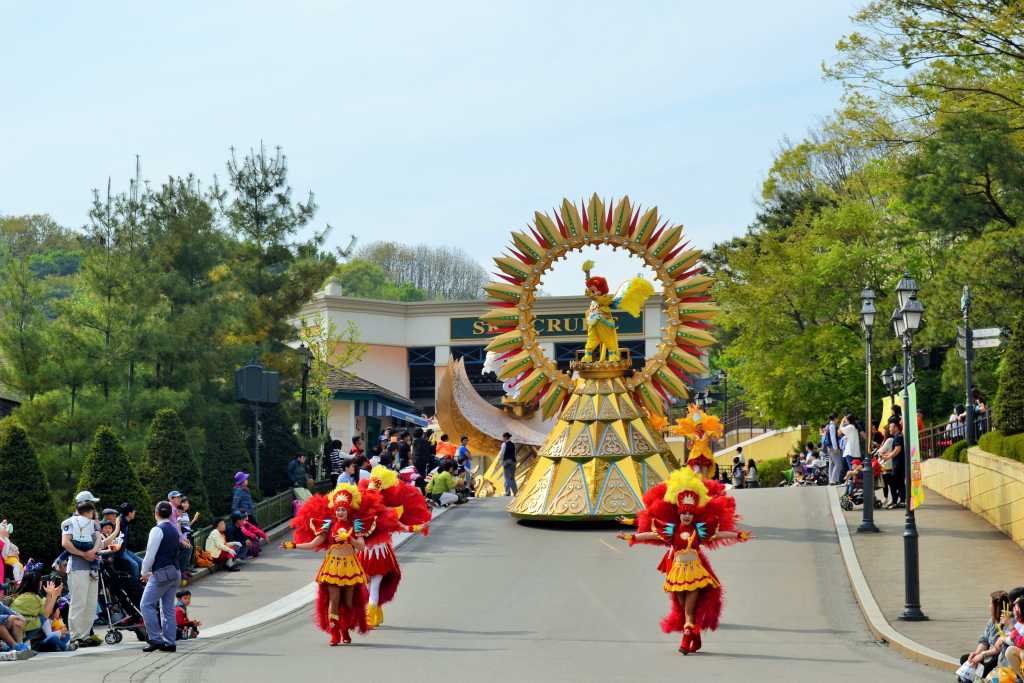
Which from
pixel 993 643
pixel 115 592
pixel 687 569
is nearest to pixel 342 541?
pixel 115 592

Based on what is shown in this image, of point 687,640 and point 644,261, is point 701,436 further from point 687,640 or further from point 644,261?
point 687,640

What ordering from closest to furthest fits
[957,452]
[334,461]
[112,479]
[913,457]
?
[913,457], [112,479], [957,452], [334,461]

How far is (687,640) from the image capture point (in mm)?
15086

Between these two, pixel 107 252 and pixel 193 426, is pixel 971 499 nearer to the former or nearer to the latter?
pixel 193 426

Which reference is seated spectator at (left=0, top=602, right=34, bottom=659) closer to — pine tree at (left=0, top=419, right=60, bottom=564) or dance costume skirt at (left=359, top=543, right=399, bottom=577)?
dance costume skirt at (left=359, top=543, right=399, bottom=577)

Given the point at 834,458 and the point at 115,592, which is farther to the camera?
the point at 834,458

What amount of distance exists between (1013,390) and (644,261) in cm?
→ 747

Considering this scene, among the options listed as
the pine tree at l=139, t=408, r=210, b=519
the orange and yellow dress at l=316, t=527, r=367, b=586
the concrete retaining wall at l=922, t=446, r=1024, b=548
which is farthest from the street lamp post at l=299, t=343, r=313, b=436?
the orange and yellow dress at l=316, t=527, r=367, b=586

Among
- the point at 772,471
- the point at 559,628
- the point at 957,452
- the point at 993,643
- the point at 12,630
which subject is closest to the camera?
the point at 993,643

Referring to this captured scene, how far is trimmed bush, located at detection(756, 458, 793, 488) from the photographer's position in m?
52.0

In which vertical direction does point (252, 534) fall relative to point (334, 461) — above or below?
below

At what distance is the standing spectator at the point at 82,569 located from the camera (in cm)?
1551

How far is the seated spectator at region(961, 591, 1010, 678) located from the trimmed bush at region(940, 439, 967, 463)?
16682mm

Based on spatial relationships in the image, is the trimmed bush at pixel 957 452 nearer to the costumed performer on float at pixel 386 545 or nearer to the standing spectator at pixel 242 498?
the standing spectator at pixel 242 498
